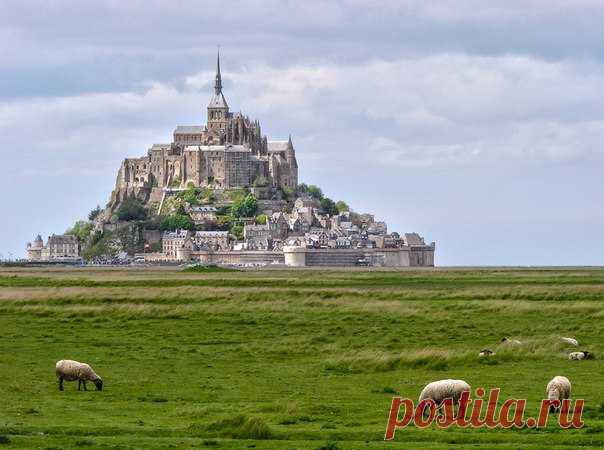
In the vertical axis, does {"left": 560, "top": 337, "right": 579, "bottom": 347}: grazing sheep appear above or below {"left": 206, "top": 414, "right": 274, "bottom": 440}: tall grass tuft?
above

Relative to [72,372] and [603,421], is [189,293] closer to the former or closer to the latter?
[72,372]

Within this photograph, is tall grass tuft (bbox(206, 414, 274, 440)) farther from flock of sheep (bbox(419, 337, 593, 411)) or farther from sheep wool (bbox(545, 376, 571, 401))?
sheep wool (bbox(545, 376, 571, 401))

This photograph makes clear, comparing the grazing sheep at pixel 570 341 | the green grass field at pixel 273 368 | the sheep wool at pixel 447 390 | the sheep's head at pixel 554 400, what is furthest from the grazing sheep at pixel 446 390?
the grazing sheep at pixel 570 341

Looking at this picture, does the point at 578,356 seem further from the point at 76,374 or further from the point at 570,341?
the point at 76,374

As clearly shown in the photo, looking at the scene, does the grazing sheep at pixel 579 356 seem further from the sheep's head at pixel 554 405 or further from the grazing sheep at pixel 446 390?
the grazing sheep at pixel 446 390

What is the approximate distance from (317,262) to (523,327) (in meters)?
153

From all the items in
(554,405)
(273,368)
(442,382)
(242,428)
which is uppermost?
(442,382)

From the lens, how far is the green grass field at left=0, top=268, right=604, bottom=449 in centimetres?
2208

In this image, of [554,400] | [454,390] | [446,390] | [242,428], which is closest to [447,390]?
[446,390]

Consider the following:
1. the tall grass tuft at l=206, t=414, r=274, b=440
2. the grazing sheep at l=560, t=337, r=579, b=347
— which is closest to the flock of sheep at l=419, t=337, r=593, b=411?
the tall grass tuft at l=206, t=414, r=274, b=440

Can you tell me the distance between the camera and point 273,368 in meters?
33.2

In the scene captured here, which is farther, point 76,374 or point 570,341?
point 570,341

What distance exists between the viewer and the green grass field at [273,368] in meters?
22.1

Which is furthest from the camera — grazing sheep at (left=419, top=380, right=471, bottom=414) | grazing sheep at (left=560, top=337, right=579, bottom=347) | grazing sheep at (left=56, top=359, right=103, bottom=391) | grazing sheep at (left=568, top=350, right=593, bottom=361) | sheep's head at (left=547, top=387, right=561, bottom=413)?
grazing sheep at (left=560, top=337, right=579, bottom=347)
